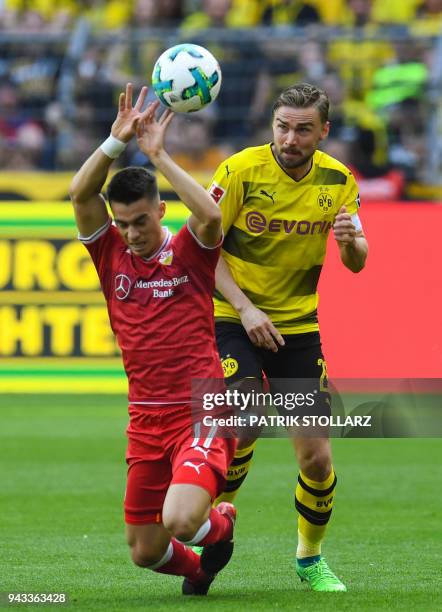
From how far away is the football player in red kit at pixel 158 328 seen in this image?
5.95 meters

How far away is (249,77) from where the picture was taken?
17203 mm

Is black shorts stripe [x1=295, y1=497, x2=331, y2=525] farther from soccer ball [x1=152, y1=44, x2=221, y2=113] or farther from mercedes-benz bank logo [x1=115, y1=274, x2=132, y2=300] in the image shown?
soccer ball [x1=152, y1=44, x2=221, y2=113]

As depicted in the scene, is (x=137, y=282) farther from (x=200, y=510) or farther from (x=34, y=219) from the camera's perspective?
(x=34, y=219)

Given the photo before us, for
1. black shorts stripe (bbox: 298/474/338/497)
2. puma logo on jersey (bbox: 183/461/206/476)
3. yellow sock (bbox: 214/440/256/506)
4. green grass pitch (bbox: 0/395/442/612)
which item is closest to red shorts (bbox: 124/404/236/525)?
puma logo on jersey (bbox: 183/461/206/476)

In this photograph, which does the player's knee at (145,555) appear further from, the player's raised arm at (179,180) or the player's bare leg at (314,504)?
the player's raised arm at (179,180)

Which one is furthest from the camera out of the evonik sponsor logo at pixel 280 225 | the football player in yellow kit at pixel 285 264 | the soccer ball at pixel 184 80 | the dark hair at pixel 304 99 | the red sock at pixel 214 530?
the evonik sponsor logo at pixel 280 225

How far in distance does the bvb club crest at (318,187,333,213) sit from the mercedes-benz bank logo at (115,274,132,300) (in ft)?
4.15

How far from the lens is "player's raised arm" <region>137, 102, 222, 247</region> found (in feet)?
18.9

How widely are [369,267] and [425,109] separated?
11.9ft

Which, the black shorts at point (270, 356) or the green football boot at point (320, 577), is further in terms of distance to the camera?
the black shorts at point (270, 356)

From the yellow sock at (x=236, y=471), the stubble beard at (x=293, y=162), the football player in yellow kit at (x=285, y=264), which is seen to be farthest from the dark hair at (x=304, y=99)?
the yellow sock at (x=236, y=471)

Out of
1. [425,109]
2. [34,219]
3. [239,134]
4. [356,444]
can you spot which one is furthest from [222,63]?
[356,444]

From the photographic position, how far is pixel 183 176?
5.86 meters

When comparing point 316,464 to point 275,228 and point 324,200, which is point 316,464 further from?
point 324,200
